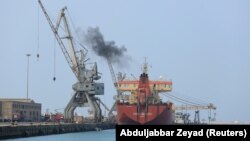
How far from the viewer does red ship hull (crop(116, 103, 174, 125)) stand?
106812 millimetres

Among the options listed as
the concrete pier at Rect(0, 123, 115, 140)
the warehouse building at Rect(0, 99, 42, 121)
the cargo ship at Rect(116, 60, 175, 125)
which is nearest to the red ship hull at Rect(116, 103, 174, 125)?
the cargo ship at Rect(116, 60, 175, 125)

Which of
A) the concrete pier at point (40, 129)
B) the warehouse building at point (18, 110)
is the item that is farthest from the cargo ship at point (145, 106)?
the warehouse building at point (18, 110)

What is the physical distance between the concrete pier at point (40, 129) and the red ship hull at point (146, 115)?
13.5m

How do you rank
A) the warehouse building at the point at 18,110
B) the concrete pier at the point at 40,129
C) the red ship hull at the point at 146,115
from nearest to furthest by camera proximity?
the concrete pier at the point at 40,129 < the red ship hull at the point at 146,115 < the warehouse building at the point at 18,110

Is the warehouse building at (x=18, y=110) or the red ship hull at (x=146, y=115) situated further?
the warehouse building at (x=18, y=110)

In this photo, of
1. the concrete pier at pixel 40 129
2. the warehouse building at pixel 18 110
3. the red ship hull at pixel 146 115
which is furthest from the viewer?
the warehouse building at pixel 18 110

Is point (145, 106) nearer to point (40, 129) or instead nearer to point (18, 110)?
point (40, 129)

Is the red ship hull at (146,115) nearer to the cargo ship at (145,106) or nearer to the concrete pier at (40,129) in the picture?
the cargo ship at (145,106)

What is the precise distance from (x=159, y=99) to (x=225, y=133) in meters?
99.4

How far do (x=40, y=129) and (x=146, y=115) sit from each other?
1908cm

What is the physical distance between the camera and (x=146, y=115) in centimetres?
10756

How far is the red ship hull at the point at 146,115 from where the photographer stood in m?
107

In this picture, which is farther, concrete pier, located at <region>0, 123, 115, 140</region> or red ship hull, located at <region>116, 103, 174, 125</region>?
red ship hull, located at <region>116, 103, 174, 125</region>

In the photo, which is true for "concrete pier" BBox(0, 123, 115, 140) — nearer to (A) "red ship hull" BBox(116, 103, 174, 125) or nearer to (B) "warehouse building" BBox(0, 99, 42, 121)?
(A) "red ship hull" BBox(116, 103, 174, 125)
